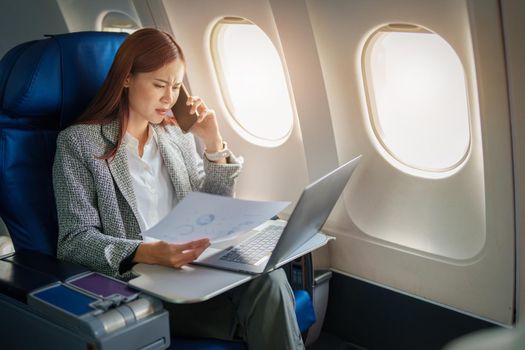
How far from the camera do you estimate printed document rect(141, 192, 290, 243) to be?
203cm

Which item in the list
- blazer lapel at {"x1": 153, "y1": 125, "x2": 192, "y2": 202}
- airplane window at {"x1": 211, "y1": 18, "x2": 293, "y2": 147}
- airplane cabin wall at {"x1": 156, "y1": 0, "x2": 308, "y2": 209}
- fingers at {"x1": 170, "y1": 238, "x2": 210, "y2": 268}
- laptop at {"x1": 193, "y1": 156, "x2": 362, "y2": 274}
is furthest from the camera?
airplane window at {"x1": 211, "y1": 18, "x2": 293, "y2": 147}

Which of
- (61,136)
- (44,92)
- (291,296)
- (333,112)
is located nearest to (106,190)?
(61,136)

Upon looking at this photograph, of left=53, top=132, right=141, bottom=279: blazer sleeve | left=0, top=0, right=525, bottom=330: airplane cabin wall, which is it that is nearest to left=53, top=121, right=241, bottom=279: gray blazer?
left=53, top=132, right=141, bottom=279: blazer sleeve

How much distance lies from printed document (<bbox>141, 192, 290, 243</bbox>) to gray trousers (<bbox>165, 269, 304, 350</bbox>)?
288mm

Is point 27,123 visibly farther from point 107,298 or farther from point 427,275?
point 427,275

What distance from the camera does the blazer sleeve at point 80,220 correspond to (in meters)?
2.20

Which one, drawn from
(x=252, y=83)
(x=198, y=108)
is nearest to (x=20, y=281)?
(x=198, y=108)

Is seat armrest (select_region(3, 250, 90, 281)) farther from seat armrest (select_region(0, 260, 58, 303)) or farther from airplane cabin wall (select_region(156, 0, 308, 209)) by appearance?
airplane cabin wall (select_region(156, 0, 308, 209))

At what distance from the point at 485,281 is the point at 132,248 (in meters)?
1.29

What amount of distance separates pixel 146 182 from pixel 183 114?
0.33m

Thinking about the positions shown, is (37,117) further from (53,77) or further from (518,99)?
(518,99)

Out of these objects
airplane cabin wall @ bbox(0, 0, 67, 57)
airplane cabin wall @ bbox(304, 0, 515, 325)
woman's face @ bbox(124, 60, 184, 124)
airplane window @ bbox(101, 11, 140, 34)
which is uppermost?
airplane cabin wall @ bbox(0, 0, 67, 57)

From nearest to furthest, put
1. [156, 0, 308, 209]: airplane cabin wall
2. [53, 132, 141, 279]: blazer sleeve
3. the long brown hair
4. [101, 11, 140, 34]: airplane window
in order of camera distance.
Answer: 1. [53, 132, 141, 279]: blazer sleeve
2. the long brown hair
3. [156, 0, 308, 209]: airplane cabin wall
4. [101, 11, 140, 34]: airplane window

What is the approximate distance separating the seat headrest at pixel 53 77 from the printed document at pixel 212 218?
65cm
